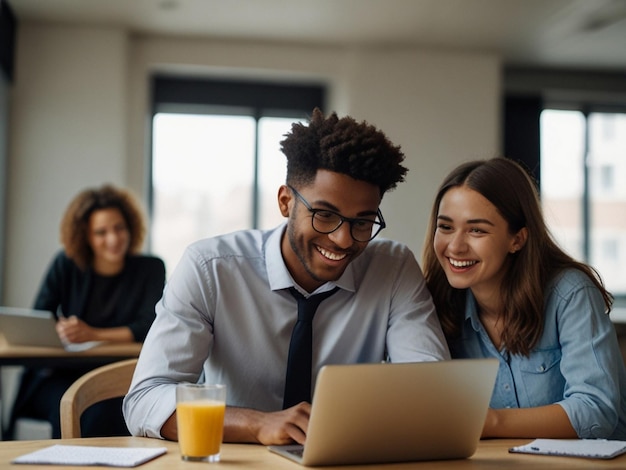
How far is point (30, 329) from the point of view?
319 centimetres

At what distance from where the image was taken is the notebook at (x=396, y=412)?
1.25 metres

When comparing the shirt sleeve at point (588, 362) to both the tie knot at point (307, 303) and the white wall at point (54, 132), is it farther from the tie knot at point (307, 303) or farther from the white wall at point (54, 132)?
the white wall at point (54, 132)

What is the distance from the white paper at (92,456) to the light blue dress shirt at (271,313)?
0.37 m

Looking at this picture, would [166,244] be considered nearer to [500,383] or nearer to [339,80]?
[339,80]

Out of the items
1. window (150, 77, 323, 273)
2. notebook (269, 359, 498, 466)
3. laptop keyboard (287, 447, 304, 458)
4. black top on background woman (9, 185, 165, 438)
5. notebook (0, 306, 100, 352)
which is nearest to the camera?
notebook (269, 359, 498, 466)

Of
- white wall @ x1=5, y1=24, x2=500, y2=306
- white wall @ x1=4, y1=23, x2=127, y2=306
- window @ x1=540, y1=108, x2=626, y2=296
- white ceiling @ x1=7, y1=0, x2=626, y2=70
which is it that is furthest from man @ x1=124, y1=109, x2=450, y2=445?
window @ x1=540, y1=108, x2=626, y2=296

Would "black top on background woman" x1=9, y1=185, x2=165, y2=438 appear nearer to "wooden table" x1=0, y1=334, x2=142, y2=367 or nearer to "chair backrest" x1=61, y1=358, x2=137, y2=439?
"wooden table" x1=0, y1=334, x2=142, y2=367

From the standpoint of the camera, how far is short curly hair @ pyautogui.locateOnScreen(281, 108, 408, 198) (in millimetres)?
1701

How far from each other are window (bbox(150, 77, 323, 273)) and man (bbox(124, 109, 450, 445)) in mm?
4829

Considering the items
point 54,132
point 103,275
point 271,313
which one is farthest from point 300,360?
point 54,132

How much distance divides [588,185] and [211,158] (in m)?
3.47

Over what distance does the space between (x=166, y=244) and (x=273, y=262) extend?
16.4 feet

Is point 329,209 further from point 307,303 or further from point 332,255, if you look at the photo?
point 307,303

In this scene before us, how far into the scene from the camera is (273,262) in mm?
1838
